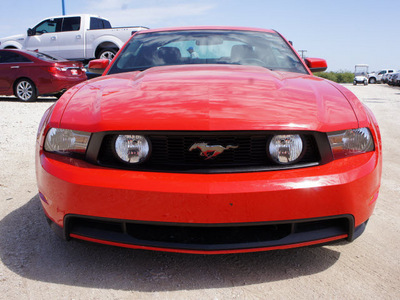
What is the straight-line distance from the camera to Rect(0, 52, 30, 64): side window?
1148 cm

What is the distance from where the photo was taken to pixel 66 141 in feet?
7.08

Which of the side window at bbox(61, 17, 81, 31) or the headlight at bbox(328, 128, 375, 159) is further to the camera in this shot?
the side window at bbox(61, 17, 81, 31)

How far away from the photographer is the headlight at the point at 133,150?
2.05 m

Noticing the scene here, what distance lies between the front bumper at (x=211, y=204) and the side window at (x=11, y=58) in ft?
34.5

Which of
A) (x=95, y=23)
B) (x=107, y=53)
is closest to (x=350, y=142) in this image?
(x=107, y=53)

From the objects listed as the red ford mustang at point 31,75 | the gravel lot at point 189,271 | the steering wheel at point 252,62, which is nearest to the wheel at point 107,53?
the red ford mustang at point 31,75

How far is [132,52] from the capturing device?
363 cm

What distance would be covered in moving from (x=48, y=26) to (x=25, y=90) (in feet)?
14.2

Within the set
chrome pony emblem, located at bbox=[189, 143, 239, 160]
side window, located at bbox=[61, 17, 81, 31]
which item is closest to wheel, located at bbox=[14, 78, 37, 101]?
side window, located at bbox=[61, 17, 81, 31]

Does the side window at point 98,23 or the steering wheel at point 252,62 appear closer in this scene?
the steering wheel at point 252,62

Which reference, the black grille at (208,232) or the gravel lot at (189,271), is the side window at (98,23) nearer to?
the gravel lot at (189,271)

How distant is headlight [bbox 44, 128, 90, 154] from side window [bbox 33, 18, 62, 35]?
13711mm

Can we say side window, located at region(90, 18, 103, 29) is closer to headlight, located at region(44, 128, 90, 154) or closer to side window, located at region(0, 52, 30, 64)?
side window, located at region(0, 52, 30, 64)

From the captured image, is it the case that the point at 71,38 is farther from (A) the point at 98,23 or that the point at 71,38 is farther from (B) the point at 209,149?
(B) the point at 209,149
